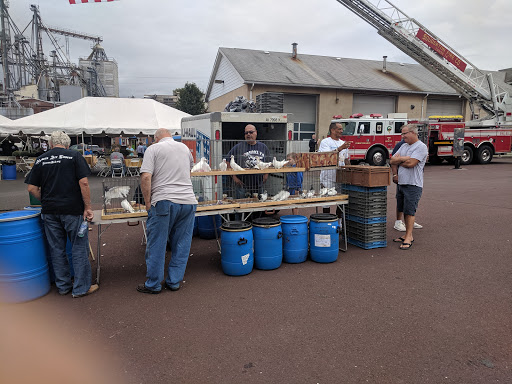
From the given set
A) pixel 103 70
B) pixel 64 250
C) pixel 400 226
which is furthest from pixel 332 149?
pixel 103 70

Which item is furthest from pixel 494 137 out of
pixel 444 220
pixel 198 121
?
pixel 198 121

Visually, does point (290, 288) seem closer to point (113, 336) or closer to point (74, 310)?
point (113, 336)

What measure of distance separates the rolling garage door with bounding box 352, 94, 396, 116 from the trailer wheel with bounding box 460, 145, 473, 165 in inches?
267

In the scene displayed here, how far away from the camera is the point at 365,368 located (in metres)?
2.77

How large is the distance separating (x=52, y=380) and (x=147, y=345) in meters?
0.73

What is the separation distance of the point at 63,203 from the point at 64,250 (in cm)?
60

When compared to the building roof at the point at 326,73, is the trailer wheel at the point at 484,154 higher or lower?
lower

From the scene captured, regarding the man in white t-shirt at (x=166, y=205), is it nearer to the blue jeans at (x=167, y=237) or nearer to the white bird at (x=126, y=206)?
the blue jeans at (x=167, y=237)

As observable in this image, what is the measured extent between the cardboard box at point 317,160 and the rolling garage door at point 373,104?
20.4 metres

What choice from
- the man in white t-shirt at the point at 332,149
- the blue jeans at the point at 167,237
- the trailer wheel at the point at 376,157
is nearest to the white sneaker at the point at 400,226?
the man in white t-shirt at the point at 332,149

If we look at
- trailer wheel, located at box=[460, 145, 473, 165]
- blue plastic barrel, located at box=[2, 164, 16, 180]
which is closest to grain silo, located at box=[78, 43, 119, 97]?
blue plastic barrel, located at box=[2, 164, 16, 180]

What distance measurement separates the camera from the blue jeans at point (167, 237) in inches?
160

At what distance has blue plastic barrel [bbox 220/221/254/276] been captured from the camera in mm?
4633

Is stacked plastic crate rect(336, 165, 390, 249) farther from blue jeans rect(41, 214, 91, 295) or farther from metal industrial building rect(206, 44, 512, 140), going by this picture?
metal industrial building rect(206, 44, 512, 140)
